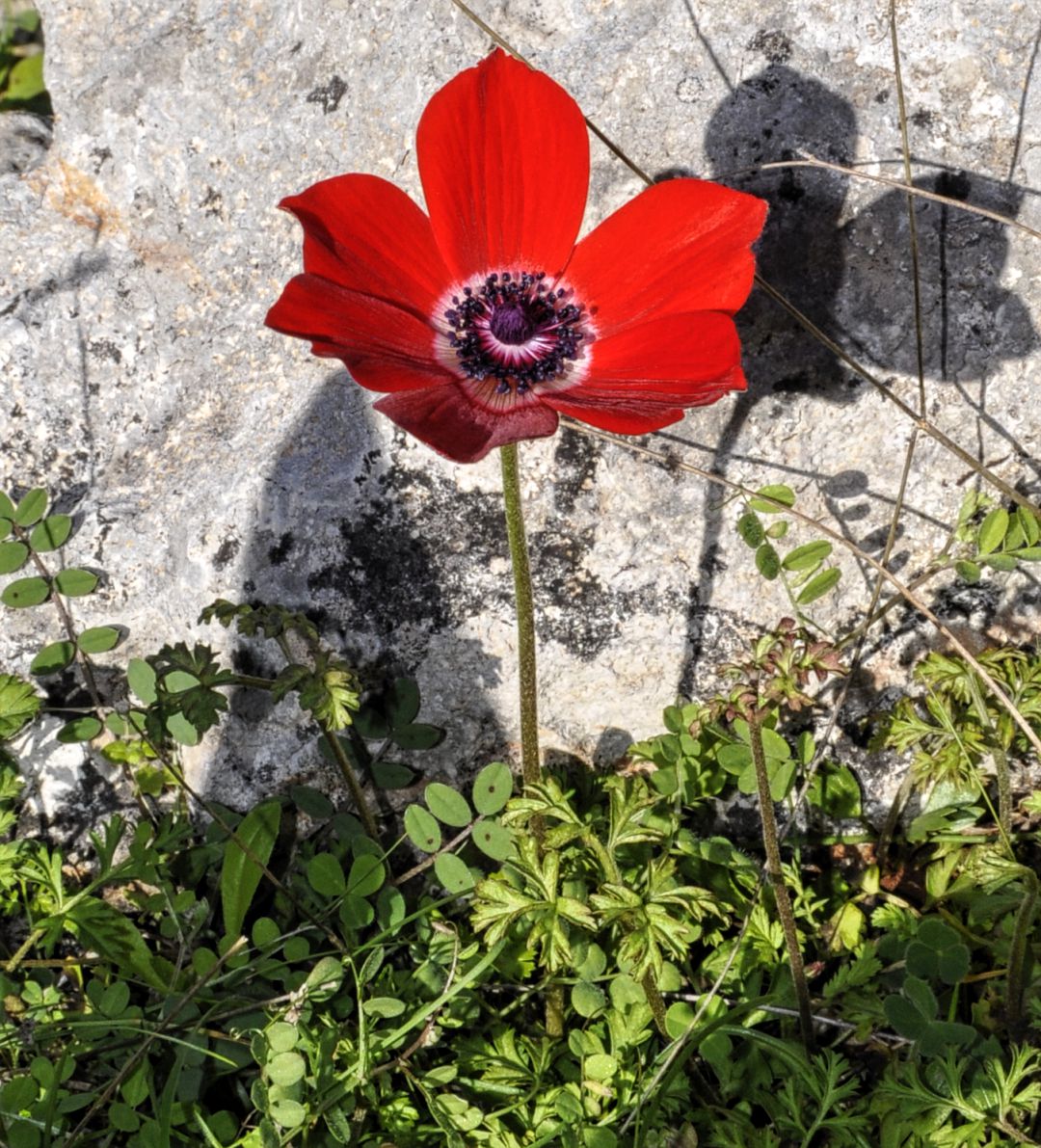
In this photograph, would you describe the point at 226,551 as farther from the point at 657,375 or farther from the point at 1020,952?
the point at 1020,952

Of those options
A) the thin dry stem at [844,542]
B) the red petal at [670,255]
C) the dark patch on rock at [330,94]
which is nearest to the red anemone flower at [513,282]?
the red petal at [670,255]

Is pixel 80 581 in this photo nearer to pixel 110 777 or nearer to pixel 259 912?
pixel 110 777

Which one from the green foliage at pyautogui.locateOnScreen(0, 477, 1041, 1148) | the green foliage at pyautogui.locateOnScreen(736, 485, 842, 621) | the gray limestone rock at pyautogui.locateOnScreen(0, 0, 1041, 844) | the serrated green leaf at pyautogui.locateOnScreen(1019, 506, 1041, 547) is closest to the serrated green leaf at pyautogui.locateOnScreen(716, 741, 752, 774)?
the green foliage at pyautogui.locateOnScreen(0, 477, 1041, 1148)

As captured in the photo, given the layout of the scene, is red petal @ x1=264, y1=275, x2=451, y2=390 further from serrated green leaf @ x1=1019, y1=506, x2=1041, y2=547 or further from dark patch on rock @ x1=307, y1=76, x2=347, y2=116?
serrated green leaf @ x1=1019, y1=506, x2=1041, y2=547

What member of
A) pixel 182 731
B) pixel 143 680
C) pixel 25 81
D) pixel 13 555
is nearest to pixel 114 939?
pixel 182 731

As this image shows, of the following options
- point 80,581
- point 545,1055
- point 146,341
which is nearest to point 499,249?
point 146,341

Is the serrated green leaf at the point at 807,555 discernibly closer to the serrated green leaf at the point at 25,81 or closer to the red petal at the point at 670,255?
the red petal at the point at 670,255
